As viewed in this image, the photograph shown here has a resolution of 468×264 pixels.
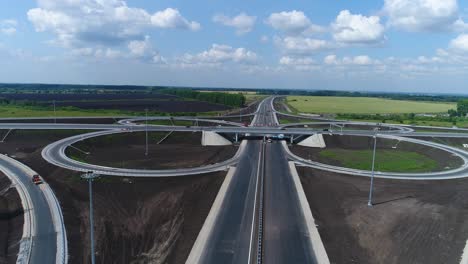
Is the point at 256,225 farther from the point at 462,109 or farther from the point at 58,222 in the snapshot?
the point at 462,109

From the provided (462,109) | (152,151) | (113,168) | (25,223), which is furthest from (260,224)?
(462,109)

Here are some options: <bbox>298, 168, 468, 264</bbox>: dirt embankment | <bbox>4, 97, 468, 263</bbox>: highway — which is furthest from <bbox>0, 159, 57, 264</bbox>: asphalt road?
<bbox>298, 168, 468, 264</bbox>: dirt embankment

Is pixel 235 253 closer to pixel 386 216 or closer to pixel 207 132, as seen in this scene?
pixel 386 216

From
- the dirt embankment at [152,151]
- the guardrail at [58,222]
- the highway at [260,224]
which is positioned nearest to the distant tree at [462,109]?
the dirt embankment at [152,151]

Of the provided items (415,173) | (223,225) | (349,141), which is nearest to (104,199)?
(223,225)

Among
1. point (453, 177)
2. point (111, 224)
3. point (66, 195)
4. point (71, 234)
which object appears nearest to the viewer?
point (71, 234)

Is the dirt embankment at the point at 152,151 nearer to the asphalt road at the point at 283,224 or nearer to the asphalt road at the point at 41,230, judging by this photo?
the asphalt road at the point at 41,230
